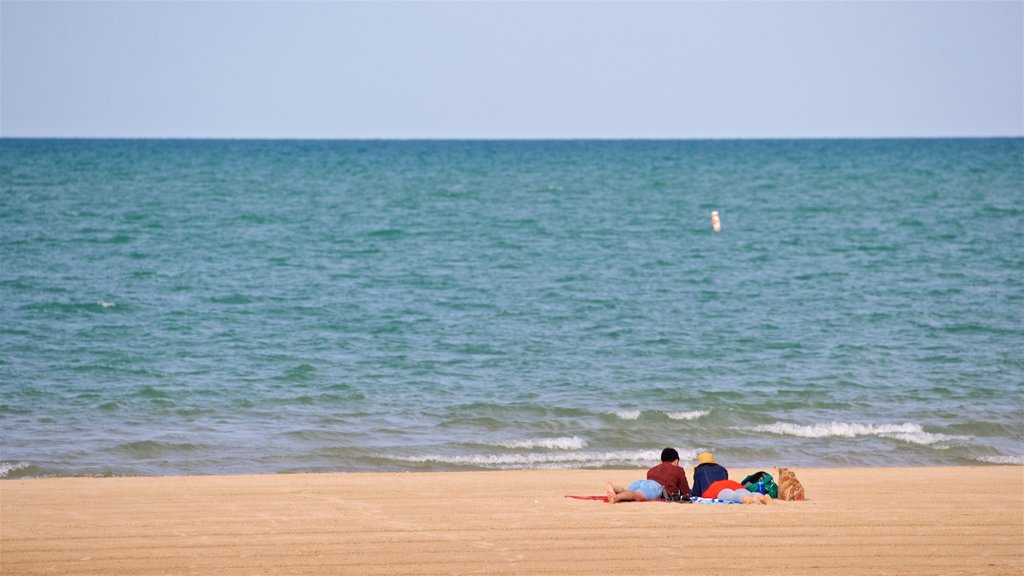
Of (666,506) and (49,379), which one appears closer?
(666,506)

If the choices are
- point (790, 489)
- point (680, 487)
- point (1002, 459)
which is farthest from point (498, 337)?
point (790, 489)

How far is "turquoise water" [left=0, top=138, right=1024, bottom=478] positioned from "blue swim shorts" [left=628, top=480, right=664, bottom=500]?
3.29 m

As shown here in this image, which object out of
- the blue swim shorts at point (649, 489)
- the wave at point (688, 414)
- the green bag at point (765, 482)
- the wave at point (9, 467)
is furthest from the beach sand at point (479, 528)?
the wave at point (688, 414)

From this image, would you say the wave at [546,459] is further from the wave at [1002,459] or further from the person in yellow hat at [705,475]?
the wave at [1002,459]

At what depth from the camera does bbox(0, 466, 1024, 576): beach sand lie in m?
9.96

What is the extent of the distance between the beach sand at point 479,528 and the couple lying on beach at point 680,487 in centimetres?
18

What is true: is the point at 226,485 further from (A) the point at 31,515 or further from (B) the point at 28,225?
(B) the point at 28,225

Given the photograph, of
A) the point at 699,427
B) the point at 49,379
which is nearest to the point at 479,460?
the point at 699,427

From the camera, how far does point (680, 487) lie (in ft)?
40.9

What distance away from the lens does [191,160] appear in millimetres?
102188

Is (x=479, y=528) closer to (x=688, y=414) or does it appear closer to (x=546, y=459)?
(x=546, y=459)

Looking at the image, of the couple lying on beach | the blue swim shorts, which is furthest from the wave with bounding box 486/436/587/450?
the blue swim shorts

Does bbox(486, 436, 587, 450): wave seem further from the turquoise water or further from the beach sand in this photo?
the beach sand

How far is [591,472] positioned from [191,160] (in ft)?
306
